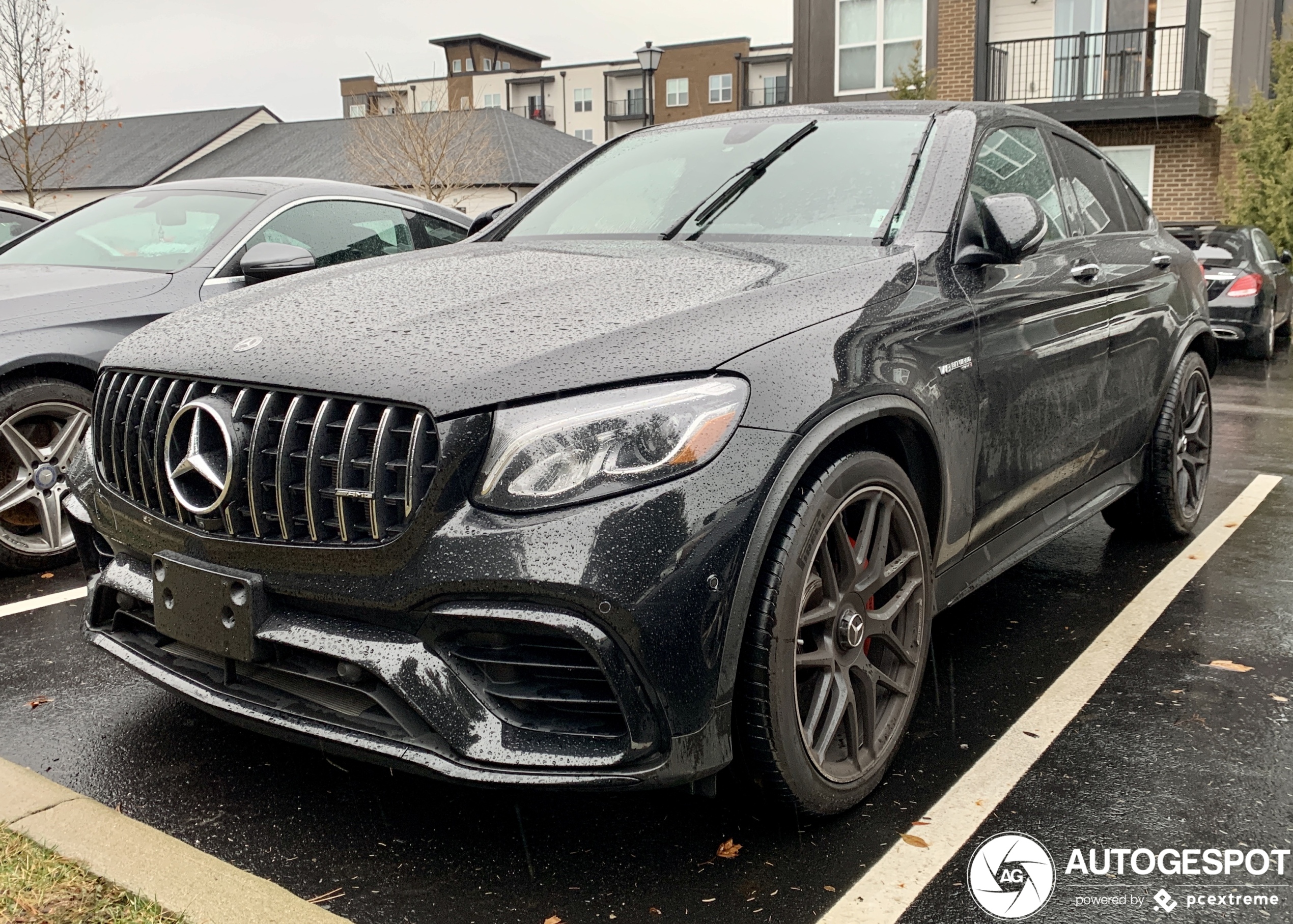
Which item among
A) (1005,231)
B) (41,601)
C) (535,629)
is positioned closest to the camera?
(535,629)

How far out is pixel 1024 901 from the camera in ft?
8.10

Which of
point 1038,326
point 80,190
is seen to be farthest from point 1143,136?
point 80,190

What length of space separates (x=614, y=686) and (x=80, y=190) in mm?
59183

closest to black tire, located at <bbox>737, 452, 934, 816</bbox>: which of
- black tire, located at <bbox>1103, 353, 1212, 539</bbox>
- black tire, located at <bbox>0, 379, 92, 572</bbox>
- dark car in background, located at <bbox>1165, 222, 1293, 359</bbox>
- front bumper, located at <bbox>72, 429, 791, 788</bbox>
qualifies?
front bumper, located at <bbox>72, 429, 791, 788</bbox>

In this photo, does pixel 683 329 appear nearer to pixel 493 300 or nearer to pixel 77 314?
pixel 493 300

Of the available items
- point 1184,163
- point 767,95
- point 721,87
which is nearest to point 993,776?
point 1184,163

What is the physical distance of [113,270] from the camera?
525 centimetres

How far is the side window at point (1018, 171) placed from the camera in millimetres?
3673

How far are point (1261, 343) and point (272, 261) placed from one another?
1133cm

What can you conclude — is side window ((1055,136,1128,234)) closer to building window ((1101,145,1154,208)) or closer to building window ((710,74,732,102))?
building window ((1101,145,1154,208))

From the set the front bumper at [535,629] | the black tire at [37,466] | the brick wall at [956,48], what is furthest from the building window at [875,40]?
the front bumper at [535,629]

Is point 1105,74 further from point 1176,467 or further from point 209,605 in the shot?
point 209,605

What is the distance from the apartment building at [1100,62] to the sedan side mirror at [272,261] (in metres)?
19.3

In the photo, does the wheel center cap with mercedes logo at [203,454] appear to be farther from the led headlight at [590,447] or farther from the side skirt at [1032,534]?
the side skirt at [1032,534]
